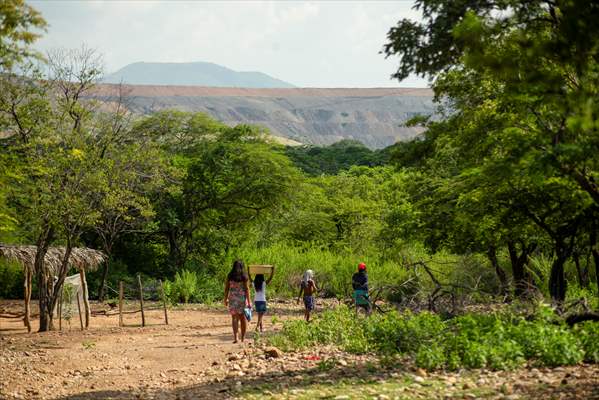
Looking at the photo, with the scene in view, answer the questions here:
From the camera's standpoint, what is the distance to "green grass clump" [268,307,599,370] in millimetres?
9414

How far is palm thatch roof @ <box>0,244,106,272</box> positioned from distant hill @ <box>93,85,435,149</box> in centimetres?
14023

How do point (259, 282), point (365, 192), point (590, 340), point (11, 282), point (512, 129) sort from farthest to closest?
point (365, 192) → point (11, 282) → point (259, 282) → point (512, 129) → point (590, 340)

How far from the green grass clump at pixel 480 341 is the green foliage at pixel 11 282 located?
71.0ft

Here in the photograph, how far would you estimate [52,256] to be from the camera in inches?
826

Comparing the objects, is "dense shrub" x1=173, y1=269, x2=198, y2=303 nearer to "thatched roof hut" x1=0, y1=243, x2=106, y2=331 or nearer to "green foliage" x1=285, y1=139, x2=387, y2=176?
"thatched roof hut" x1=0, y1=243, x2=106, y2=331

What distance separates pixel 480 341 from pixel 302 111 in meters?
183

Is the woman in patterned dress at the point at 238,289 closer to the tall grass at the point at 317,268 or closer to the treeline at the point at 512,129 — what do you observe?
the treeline at the point at 512,129

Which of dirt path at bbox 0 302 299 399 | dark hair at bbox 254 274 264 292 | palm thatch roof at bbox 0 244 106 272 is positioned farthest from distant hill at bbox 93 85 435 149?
dark hair at bbox 254 274 264 292

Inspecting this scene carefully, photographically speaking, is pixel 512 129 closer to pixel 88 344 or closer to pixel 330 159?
pixel 88 344

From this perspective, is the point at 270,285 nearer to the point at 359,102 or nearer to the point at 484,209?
the point at 484,209

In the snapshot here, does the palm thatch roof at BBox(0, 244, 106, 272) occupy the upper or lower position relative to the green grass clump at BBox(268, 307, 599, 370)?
upper

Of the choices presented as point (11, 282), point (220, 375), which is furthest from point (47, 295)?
point (11, 282)

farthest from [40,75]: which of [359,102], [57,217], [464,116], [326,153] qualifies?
[359,102]

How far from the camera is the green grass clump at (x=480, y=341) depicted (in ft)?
30.9
